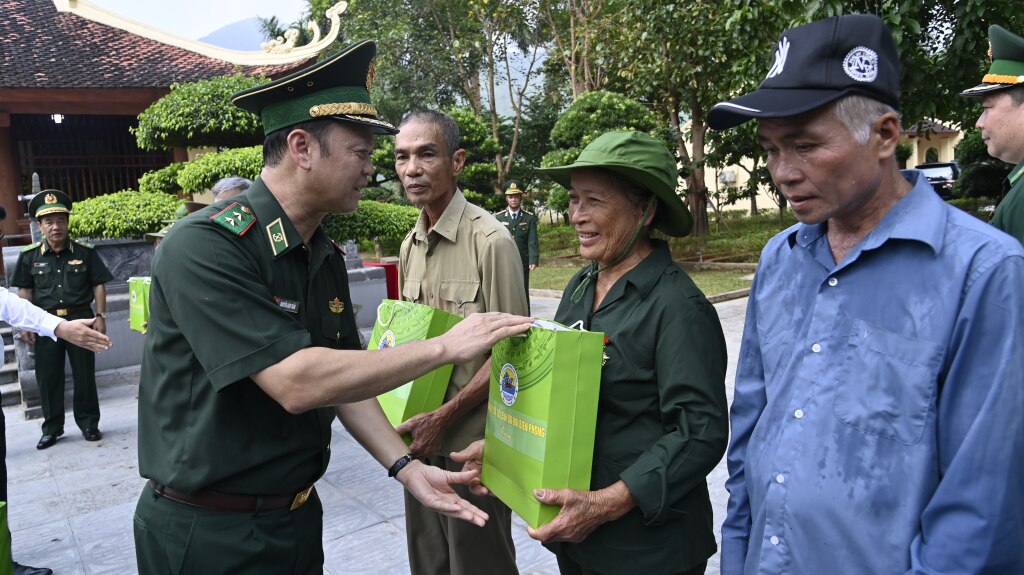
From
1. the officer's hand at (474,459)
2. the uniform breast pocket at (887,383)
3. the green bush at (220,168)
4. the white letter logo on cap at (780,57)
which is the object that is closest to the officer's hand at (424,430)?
the officer's hand at (474,459)

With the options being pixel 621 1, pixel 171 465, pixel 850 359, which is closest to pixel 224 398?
pixel 171 465

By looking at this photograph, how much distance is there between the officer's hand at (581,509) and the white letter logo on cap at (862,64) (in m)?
1.00

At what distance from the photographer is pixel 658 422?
179cm

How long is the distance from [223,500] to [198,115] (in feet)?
23.7

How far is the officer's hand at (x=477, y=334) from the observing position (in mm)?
1704

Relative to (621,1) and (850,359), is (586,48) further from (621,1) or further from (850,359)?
(850,359)

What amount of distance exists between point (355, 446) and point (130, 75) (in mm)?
8844

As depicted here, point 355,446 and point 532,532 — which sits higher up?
point 532,532

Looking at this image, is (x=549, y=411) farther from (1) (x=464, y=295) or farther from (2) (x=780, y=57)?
(1) (x=464, y=295)

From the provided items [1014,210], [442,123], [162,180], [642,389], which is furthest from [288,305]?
[162,180]

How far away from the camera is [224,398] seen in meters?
1.63

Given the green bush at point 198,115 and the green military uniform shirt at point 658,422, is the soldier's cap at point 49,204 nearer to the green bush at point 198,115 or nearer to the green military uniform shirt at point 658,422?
the green bush at point 198,115

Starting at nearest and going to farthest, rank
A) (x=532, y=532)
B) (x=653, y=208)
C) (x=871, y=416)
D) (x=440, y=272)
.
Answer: (x=871, y=416), (x=532, y=532), (x=653, y=208), (x=440, y=272)

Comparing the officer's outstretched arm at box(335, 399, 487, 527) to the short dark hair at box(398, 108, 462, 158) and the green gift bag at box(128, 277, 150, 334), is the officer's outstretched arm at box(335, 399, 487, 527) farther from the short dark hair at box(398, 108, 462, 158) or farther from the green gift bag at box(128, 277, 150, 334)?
the green gift bag at box(128, 277, 150, 334)
